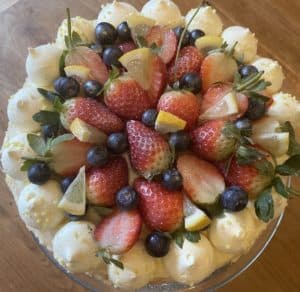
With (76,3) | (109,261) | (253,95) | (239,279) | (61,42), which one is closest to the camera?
(109,261)

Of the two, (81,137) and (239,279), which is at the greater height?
(81,137)

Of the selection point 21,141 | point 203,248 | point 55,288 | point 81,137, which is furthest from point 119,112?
point 55,288

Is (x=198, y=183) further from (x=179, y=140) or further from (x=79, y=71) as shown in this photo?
(x=79, y=71)

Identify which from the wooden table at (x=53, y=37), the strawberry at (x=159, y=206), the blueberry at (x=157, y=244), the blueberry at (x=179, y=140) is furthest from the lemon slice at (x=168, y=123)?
the wooden table at (x=53, y=37)

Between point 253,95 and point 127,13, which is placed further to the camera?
point 127,13

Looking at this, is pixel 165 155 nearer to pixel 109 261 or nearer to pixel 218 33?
pixel 109 261

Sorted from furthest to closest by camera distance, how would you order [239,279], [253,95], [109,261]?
[239,279] → [253,95] → [109,261]

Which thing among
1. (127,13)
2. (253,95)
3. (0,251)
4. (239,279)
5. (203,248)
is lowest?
(0,251)
